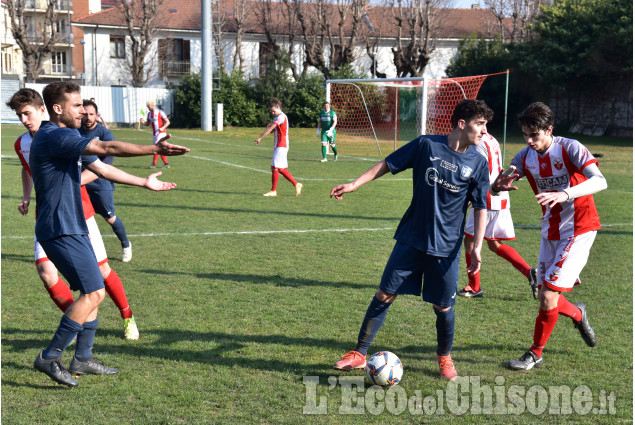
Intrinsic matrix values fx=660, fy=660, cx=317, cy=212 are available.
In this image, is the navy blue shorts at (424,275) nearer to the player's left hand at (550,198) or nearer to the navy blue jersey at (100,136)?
the player's left hand at (550,198)

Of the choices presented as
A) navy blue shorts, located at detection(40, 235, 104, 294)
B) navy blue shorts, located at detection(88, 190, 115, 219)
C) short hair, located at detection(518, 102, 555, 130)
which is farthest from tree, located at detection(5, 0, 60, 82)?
short hair, located at detection(518, 102, 555, 130)

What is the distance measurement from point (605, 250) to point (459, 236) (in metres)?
5.48

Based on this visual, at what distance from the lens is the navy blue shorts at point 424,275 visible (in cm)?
450

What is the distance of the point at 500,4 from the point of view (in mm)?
54875

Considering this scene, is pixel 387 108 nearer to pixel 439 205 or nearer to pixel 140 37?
pixel 140 37

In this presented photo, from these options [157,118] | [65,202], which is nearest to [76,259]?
[65,202]

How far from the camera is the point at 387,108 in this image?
106 feet

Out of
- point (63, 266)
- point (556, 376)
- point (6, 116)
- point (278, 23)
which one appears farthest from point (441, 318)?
point (278, 23)

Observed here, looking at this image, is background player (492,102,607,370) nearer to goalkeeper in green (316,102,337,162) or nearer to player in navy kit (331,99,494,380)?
player in navy kit (331,99,494,380)

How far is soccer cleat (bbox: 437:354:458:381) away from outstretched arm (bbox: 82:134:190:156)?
233 cm

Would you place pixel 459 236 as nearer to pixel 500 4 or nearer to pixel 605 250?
pixel 605 250

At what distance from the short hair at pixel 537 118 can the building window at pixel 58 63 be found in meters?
63.2

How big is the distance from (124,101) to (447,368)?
135ft

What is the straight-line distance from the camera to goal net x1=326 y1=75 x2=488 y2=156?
19.3 metres
